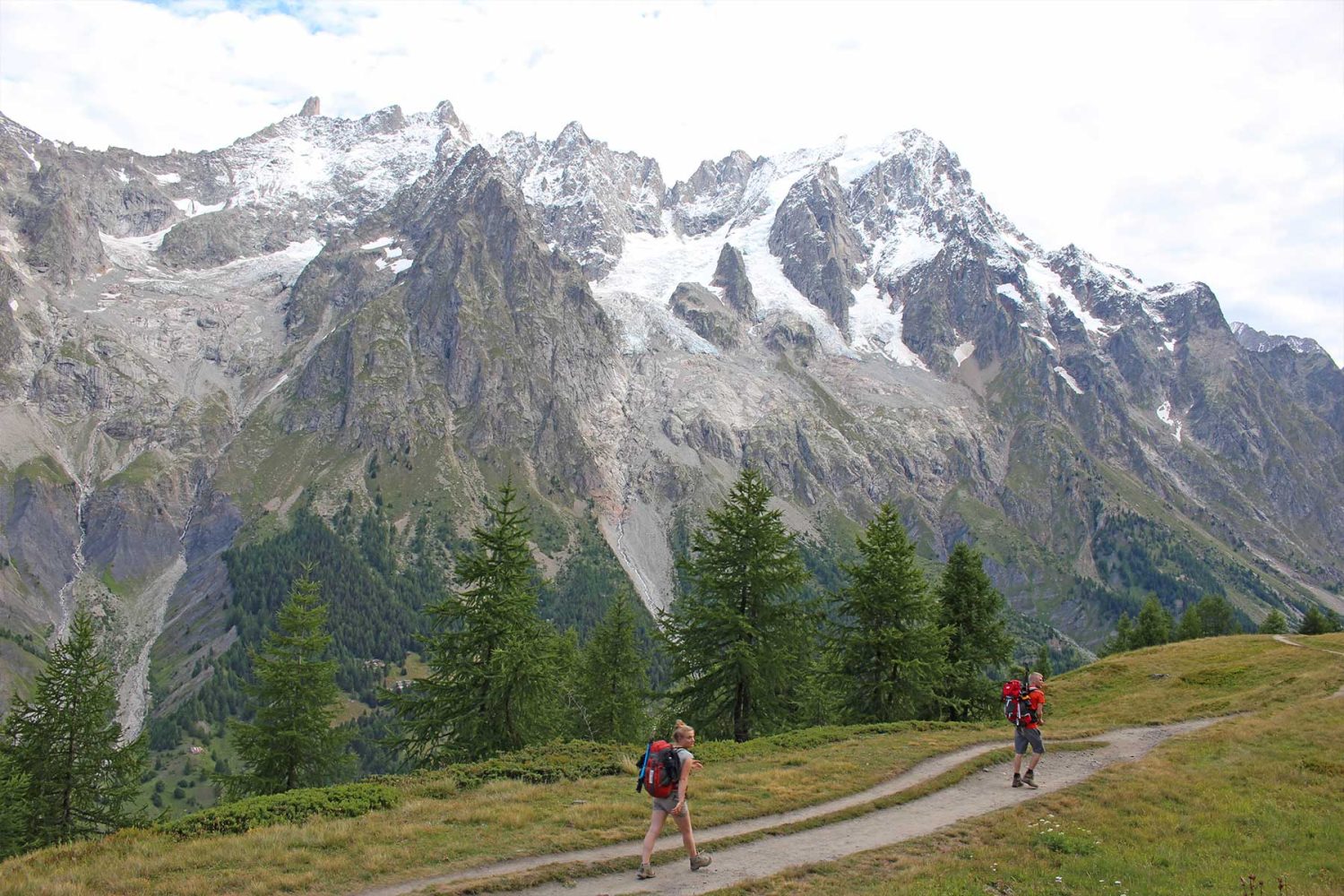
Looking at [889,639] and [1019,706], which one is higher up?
[889,639]

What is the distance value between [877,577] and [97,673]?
123 ft

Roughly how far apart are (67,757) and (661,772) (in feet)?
106

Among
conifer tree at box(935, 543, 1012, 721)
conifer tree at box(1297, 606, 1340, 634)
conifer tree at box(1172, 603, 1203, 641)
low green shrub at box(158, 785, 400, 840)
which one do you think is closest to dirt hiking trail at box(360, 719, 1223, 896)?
low green shrub at box(158, 785, 400, 840)

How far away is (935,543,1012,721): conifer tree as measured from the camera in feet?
133

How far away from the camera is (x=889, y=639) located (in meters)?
36.2

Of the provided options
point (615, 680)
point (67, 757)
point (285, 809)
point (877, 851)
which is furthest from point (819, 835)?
→ point (615, 680)

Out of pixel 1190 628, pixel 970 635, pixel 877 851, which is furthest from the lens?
pixel 1190 628

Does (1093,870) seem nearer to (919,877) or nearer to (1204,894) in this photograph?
(1204,894)

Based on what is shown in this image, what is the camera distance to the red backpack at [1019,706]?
72.8 feet

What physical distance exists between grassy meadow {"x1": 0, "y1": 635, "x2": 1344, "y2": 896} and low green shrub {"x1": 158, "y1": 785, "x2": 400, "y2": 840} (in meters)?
0.60

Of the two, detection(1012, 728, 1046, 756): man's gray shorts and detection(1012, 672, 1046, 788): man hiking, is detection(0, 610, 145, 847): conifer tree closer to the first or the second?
detection(1012, 672, 1046, 788): man hiking

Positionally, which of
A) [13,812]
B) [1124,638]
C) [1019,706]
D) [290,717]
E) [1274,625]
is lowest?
[1274,625]

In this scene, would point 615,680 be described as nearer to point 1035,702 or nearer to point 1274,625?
point 1035,702

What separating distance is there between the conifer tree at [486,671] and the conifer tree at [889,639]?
1493 cm
